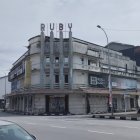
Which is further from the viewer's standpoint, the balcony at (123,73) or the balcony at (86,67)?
the balcony at (123,73)

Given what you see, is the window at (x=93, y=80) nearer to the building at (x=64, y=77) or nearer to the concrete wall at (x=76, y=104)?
the building at (x=64, y=77)

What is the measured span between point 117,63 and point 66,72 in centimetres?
1416

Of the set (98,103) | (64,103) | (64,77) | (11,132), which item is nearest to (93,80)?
(98,103)

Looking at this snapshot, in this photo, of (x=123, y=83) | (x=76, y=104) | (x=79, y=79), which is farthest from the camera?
(x=123, y=83)

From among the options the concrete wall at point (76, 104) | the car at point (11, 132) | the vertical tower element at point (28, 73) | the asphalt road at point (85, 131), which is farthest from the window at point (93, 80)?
the car at point (11, 132)

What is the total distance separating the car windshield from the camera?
19.4 ft

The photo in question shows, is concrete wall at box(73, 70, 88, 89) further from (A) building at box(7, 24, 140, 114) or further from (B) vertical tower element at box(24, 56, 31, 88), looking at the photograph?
(B) vertical tower element at box(24, 56, 31, 88)

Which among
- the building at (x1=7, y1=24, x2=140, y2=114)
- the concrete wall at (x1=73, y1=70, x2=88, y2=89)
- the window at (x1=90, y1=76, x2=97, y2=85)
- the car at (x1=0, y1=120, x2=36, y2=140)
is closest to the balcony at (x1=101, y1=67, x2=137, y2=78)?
the building at (x1=7, y1=24, x2=140, y2=114)

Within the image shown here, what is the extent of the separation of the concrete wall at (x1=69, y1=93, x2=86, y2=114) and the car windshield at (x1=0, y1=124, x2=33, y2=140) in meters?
41.5

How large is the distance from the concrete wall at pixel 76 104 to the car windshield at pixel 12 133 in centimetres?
4153

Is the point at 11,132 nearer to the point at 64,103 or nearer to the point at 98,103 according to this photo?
the point at 64,103

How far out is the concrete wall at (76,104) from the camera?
47.9 metres

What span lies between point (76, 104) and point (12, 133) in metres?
42.4

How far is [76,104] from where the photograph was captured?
48.2 m
